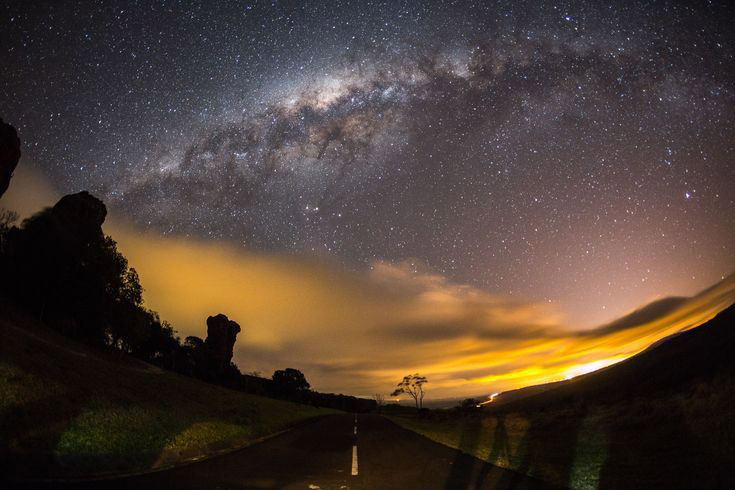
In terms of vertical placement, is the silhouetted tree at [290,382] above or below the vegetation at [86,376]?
below

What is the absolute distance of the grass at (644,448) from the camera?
285 inches

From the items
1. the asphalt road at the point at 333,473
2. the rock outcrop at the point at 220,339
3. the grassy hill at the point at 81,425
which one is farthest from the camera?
the rock outcrop at the point at 220,339

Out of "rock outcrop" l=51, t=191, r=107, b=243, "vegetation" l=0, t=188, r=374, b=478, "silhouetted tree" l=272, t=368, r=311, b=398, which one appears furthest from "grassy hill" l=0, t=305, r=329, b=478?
"silhouetted tree" l=272, t=368, r=311, b=398

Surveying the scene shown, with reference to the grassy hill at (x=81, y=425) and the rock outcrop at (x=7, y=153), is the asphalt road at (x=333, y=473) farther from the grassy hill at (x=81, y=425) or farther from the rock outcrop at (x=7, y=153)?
the rock outcrop at (x=7, y=153)

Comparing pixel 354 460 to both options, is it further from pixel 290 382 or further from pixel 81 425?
pixel 290 382

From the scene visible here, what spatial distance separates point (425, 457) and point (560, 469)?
142 inches

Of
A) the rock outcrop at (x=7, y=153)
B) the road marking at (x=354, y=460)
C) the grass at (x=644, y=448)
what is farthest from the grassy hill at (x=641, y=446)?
the rock outcrop at (x=7, y=153)

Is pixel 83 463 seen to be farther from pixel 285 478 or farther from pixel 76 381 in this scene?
pixel 76 381

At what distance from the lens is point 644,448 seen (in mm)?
10312

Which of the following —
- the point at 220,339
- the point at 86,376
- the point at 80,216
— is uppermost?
the point at 80,216

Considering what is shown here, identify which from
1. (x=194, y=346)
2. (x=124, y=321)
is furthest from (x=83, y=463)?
(x=194, y=346)

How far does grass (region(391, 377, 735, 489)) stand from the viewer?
7246 millimetres

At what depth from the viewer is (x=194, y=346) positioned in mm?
94750

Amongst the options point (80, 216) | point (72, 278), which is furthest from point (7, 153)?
point (72, 278)
